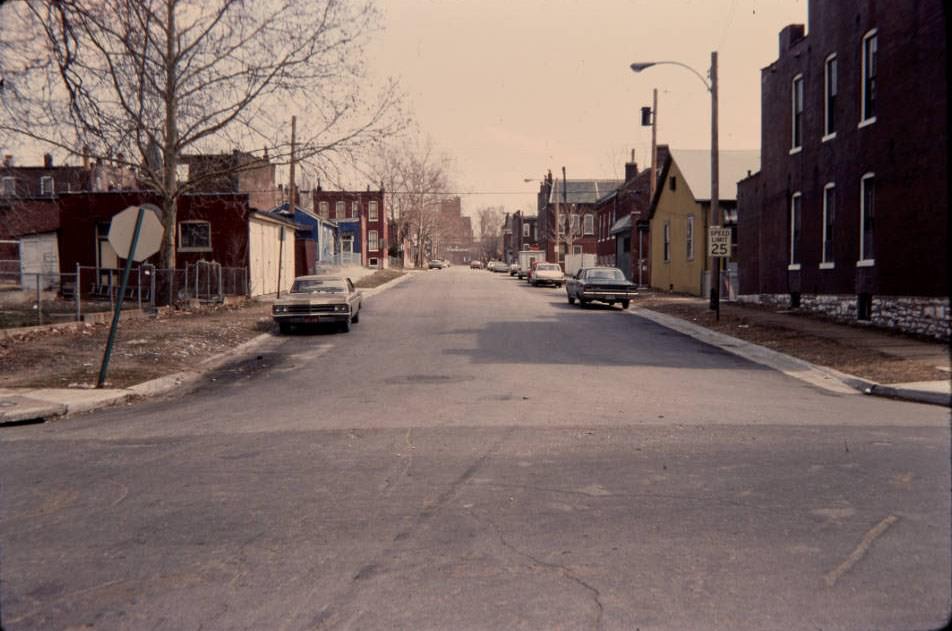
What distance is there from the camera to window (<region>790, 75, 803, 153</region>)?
24891 millimetres

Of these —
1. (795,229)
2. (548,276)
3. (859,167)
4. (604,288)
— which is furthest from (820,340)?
(548,276)

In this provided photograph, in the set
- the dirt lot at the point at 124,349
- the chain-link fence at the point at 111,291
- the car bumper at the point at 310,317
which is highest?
the chain-link fence at the point at 111,291

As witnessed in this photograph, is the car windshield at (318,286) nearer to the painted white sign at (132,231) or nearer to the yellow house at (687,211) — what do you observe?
the painted white sign at (132,231)

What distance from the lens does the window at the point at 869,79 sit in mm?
19266

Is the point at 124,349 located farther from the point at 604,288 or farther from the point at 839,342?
the point at 604,288

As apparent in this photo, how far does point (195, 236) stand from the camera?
35.2 metres

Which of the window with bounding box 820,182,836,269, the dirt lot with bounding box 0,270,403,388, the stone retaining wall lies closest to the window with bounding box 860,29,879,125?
the window with bounding box 820,182,836,269

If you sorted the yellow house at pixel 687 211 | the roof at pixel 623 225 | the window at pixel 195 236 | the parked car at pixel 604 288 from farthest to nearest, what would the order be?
the roof at pixel 623 225
the yellow house at pixel 687 211
the window at pixel 195 236
the parked car at pixel 604 288

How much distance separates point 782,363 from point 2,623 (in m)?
13.8

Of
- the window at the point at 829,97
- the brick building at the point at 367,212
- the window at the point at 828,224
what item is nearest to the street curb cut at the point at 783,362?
the window at the point at 828,224

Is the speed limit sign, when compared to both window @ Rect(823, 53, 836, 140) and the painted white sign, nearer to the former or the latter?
window @ Rect(823, 53, 836, 140)

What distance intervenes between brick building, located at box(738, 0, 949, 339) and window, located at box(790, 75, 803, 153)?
4cm

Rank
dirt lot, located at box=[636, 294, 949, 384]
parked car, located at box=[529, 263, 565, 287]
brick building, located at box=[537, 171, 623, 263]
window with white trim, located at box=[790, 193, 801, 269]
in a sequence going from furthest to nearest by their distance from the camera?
brick building, located at box=[537, 171, 623, 263]
parked car, located at box=[529, 263, 565, 287]
window with white trim, located at box=[790, 193, 801, 269]
dirt lot, located at box=[636, 294, 949, 384]

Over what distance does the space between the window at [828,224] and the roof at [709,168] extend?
12.9m
